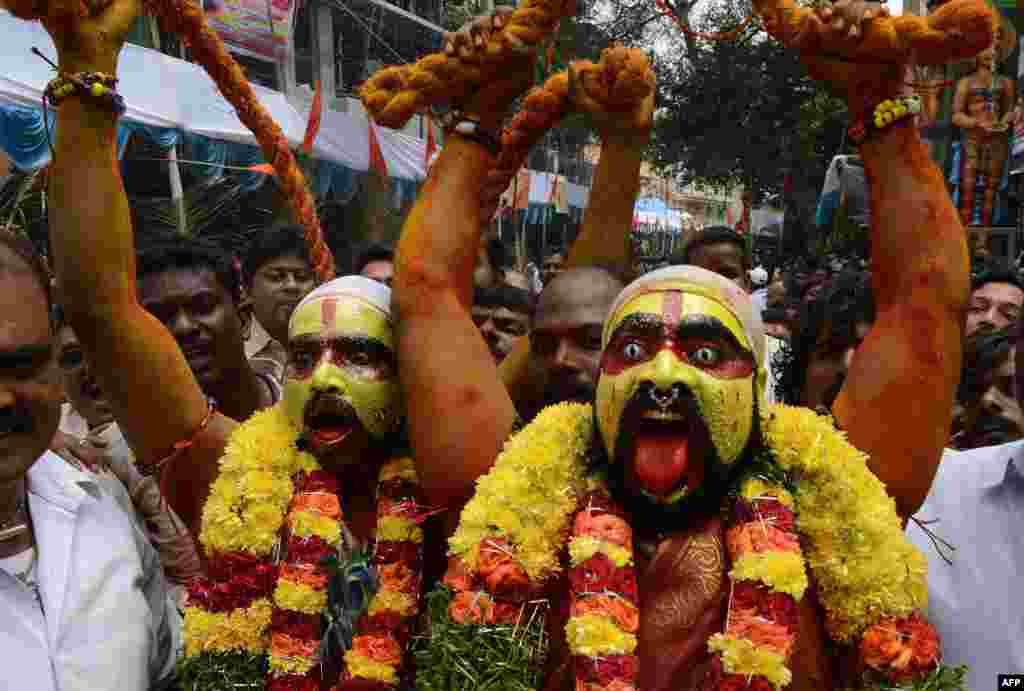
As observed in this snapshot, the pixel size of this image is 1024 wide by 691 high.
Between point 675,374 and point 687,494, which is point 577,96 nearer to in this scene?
point 675,374

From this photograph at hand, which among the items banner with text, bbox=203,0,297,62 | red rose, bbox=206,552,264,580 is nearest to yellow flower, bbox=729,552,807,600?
red rose, bbox=206,552,264,580

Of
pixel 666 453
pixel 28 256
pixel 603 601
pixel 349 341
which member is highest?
pixel 28 256

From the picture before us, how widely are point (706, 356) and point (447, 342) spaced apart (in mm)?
752

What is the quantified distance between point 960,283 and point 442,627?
1545mm

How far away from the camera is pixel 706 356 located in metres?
2.53

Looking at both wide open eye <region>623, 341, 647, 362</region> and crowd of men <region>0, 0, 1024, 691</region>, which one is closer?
crowd of men <region>0, 0, 1024, 691</region>

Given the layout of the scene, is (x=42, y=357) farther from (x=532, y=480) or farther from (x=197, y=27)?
(x=197, y=27)

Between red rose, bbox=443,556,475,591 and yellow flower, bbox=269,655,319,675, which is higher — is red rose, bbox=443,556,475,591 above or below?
above

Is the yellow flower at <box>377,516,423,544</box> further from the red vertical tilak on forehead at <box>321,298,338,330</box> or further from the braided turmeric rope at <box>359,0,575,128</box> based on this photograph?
the braided turmeric rope at <box>359,0,575,128</box>

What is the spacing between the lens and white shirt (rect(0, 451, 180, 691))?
6.80 ft

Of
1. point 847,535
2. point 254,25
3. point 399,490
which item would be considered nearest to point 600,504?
point 847,535

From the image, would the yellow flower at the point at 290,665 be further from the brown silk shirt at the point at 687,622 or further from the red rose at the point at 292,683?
the brown silk shirt at the point at 687,622

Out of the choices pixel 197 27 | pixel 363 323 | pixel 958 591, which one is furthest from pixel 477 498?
pixel 197 27

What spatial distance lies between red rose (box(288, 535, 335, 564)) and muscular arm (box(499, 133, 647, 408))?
98 centimetres
